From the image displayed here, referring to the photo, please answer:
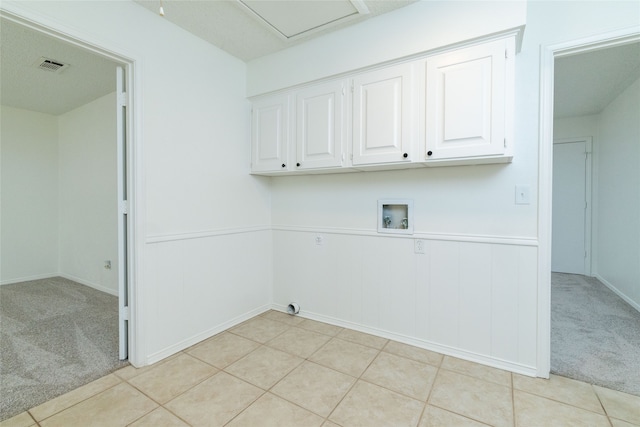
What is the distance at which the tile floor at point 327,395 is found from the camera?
4.96 ft

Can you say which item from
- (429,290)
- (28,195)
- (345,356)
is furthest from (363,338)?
(28,195)

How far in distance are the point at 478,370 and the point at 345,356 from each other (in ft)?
2.92

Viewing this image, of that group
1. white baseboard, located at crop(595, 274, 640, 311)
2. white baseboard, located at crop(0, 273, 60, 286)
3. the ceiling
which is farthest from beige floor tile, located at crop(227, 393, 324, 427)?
white baseboard, located at crop(0, 273, 60, 286)

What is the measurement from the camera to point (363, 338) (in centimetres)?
242

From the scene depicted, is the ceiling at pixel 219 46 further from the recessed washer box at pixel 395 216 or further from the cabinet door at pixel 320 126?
the recessed washer box at pixel 395 216

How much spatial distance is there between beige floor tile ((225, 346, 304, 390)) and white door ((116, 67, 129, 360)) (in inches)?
31.7

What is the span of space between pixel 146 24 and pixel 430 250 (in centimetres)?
260

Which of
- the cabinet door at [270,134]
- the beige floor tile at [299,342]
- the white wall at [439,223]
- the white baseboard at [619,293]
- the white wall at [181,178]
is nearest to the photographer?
the white wall at [439,223]

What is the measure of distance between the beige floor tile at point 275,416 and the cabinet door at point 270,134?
1.77 meters

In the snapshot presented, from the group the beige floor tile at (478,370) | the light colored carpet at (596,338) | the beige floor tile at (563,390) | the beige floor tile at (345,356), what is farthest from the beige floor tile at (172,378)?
the light colored carpet at (596,338)

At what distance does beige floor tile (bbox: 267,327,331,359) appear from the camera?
2.22 metres

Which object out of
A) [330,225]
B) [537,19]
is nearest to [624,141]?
[537,19]

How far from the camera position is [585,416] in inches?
59.7

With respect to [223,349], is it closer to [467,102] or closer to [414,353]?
[414,353]
